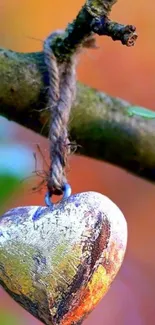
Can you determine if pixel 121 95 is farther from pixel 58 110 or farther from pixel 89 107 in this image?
pixel 58 110

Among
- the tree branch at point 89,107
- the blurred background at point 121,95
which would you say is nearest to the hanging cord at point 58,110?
the tree branch at point 89,107

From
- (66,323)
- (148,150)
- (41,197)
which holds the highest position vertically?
(148,150)

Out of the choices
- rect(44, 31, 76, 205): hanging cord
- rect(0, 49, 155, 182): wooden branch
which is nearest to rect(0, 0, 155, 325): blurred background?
rect(0, 49, 155, 182): wooden branch

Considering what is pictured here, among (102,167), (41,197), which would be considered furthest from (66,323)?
(102,167)

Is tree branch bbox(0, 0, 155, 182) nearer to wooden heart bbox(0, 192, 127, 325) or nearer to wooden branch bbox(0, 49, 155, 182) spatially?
wooden branch bbox(0, 49, 155, 182)

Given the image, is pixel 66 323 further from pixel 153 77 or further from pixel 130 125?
pixel 153 77

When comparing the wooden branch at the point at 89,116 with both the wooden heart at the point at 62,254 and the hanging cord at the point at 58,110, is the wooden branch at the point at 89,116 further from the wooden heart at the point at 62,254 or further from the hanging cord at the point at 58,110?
the wooden heart at the point at 62,254
